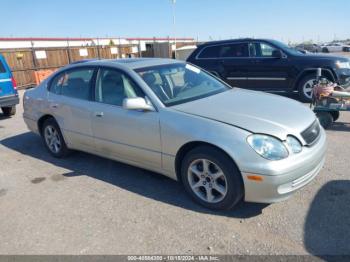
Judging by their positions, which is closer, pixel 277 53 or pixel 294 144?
pixel 294 144

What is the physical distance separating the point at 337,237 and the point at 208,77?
2.75 metres

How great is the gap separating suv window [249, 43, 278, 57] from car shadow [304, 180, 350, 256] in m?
5.81

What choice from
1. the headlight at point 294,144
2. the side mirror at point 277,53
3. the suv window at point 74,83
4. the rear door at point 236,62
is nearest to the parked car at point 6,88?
the suv window at point 74,83

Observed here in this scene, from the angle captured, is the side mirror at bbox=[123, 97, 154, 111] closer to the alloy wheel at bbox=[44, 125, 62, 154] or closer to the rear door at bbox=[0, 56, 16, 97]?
the alloy wheel at bbox=[44, 125, 62, 154]

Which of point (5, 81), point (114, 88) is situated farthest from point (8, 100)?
point (114, 88)

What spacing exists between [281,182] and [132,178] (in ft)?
6.97

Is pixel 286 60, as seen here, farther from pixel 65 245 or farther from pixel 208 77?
pixel 65 245

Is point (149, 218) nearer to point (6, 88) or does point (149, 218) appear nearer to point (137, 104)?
point (137, 104)

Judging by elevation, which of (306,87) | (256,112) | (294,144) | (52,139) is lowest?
(52,139)

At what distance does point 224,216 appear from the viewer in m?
3.42

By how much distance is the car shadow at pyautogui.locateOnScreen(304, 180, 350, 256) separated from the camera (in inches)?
111

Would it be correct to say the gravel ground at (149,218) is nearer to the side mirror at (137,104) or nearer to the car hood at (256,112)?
the car hood at (256,112)

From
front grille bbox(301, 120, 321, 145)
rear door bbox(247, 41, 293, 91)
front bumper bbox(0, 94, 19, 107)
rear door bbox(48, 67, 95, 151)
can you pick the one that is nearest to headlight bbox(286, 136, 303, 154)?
front grille bbox(301, 120, 321, 145)

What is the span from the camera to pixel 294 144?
10.6 ft
